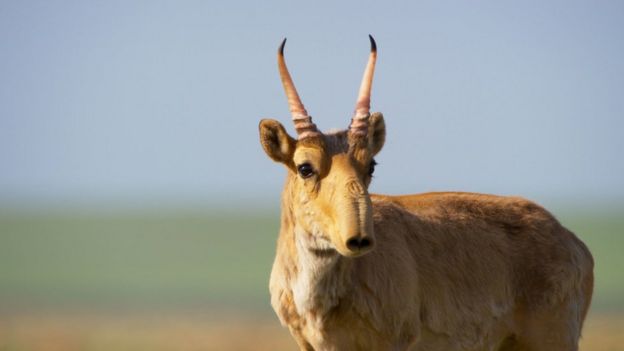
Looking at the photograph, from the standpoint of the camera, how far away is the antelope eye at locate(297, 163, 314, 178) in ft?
44.5

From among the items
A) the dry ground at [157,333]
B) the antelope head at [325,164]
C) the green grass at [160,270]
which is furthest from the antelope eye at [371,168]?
the green grass at [160,270]

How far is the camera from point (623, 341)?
3431cm

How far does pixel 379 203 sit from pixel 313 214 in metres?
1.99

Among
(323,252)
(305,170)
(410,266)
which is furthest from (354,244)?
(410,266)

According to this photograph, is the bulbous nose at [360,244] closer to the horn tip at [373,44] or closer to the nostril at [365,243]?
the nostril at [365,243]

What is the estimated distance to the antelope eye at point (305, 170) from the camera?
534 inches

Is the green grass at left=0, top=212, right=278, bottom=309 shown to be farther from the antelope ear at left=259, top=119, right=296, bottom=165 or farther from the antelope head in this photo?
the antelope head

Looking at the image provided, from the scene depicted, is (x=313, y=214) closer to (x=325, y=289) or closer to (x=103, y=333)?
(x=325, y=289)

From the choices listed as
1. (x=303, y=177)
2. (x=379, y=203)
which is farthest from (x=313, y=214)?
(x=379, y=203)

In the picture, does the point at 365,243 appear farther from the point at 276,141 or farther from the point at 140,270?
the point at 140,270

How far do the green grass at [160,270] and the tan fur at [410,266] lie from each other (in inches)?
2017

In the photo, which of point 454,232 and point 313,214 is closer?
point 313,214

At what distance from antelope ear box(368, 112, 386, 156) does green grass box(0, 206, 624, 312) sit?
5403 centimetres

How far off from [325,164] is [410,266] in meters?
1.99
